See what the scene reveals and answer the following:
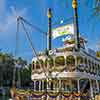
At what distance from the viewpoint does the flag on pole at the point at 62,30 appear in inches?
1499

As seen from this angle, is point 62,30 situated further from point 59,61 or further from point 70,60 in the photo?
point 70,60

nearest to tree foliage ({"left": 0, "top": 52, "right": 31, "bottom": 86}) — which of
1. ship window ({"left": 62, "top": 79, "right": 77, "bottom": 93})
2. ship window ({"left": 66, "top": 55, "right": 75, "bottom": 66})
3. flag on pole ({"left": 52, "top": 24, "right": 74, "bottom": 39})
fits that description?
flag on pole ({"left": 52, "top": 24, "right": 74, "bottom": 39})

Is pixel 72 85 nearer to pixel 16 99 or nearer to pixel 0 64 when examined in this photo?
pixel 16 99

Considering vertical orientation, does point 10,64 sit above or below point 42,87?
above

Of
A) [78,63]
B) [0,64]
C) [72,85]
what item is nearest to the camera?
[78,63]

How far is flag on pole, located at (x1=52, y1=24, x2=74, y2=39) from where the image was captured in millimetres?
38081

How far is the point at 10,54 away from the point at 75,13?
36.7 metres

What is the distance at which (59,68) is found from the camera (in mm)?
31922

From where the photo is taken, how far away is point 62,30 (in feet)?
129

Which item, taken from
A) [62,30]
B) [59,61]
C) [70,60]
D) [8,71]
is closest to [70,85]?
[59,61]

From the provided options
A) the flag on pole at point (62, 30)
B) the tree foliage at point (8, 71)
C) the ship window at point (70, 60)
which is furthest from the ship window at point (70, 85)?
the tree foliage at point (8, 71)

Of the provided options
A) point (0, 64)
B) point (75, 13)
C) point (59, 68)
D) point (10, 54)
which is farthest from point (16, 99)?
point (10, 54)

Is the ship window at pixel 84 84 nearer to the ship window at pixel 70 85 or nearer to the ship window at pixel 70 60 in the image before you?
the ship window at pixel 70 85

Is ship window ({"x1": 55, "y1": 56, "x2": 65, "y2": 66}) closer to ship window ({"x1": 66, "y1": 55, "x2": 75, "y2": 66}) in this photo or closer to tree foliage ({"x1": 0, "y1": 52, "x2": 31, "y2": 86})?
ship window ({"x1": 66, "y1": 55, "x2": 75, "y2": 66})
